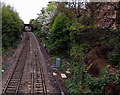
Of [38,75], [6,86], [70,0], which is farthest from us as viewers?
[70,0]

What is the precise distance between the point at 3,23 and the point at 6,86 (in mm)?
18875

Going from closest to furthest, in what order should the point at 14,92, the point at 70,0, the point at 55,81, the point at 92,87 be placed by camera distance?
the point at 92,87, the point at 14,92, the point at 55,81, the point at 70,0

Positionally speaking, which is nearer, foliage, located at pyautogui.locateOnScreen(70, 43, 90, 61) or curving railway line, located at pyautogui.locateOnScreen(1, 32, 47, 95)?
curving railway line, located at pyautogui.locateOnScreen(1, 32, 47, 95)

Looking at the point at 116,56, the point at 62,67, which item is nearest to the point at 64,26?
the point at 62,67

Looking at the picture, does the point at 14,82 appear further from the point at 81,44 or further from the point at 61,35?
the point at 61,35

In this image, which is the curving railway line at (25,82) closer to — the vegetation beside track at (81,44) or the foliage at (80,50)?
the vegetation beside track at (81,44)

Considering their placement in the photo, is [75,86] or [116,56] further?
[116,56]

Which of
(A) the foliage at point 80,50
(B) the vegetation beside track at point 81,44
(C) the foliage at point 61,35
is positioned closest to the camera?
(B) the vegetation beside track at point 81,44

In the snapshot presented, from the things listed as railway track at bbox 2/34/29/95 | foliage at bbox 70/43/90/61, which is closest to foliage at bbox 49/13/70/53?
foliage at bbox 70/43/90/61

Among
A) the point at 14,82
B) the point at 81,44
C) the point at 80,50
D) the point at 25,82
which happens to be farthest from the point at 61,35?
the point at 14,82

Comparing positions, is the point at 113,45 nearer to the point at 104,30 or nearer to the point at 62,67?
the point at 104,30

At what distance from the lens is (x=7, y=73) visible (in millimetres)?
16078

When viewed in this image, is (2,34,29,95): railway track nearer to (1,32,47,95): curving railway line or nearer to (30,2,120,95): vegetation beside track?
(1,32,47,95): curving railway line

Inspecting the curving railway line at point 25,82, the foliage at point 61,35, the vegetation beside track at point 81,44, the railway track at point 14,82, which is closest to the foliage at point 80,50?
the vegetation beside track at point 81,44
